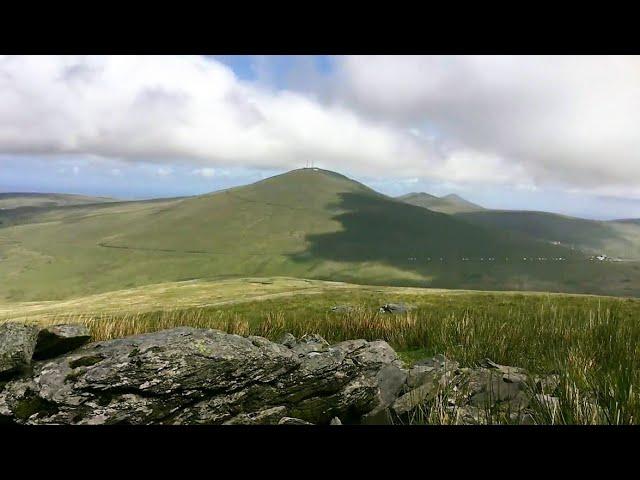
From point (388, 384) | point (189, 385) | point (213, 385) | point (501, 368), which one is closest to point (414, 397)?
point (388, 384)

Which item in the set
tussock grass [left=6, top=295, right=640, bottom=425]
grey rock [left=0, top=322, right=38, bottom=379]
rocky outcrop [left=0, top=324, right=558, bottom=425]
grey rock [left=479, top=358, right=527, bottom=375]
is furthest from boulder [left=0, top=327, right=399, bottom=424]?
grey rock [left=479, top=358, right=527, bottom=375]

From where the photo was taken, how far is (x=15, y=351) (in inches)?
258

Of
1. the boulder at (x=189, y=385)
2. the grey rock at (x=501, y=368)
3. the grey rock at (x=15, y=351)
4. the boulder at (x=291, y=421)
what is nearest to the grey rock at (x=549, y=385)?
the grey rock at (x=501, y=368)

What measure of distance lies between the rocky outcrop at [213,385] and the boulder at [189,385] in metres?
0.01

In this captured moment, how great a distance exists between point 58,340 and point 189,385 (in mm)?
2567

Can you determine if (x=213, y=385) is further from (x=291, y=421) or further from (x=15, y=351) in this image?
(x=15, y=351)

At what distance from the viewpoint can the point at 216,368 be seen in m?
6.70

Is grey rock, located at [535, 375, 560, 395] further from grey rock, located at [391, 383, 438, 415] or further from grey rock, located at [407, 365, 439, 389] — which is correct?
grey rock, located at [407, 365, 439, 389]

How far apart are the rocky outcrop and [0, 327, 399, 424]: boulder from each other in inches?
0.6

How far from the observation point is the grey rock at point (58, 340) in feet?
23.1
